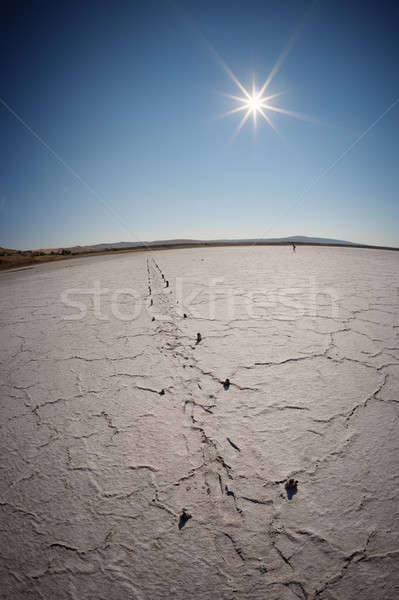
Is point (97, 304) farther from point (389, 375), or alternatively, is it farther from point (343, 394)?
point (389, 375)

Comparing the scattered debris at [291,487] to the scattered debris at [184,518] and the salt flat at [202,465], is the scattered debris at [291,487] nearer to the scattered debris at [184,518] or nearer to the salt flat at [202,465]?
the salt flat at [202,465]

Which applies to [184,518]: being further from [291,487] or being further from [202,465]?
[291,487]

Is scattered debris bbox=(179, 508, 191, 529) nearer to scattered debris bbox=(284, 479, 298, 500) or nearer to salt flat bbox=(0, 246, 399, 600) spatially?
salt flat bbox=(0, 246, 399, 600)

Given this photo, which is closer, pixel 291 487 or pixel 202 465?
pixel 291 487

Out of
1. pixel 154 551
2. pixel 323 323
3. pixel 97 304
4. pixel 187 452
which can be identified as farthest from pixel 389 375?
pixel 97 304

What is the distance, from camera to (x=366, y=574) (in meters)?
0.82

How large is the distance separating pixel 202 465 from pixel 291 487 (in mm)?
409

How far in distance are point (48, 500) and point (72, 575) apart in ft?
1.08

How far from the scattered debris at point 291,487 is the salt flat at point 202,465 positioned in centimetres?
2

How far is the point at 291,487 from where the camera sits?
107 centimetres

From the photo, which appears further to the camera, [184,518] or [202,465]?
[202,465]

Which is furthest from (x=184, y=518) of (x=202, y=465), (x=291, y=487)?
(x=291, y=487)

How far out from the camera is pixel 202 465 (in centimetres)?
119

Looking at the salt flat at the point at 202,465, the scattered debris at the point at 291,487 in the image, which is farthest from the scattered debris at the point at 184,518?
the scattered debris at the point at 291,487
